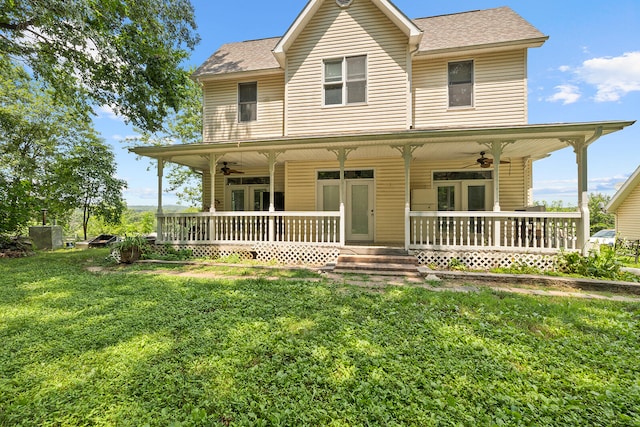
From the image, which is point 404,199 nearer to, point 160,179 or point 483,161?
point 483,161

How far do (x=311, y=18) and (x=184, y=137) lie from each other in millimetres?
16414

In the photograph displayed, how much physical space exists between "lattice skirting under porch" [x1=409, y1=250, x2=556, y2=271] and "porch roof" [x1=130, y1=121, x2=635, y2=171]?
9.48ft

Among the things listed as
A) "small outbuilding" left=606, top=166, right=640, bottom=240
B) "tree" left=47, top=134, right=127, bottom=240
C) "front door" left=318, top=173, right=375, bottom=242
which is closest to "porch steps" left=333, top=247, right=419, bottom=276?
"front door" left=318, top=173, right=375, bottom=242

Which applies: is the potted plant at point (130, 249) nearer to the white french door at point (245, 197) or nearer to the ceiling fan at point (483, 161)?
the white french door at point (245, 197)

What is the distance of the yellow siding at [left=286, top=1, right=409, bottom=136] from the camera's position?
8.84 meters

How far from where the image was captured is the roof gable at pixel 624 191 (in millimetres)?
15052

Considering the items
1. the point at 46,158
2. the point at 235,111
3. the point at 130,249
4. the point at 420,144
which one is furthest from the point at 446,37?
the point at 46,158

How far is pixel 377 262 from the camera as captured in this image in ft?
23.5

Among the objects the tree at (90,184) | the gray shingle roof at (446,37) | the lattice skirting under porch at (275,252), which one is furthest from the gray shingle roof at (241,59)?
the tree at (90,184)

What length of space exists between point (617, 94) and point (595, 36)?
35088mm

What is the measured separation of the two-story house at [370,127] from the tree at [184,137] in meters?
12.5

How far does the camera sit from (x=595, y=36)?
10.9 meters

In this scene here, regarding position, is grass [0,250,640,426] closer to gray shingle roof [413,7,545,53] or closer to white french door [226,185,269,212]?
white french door [226,185,269,212]

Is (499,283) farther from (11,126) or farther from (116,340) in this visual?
(11,126)
